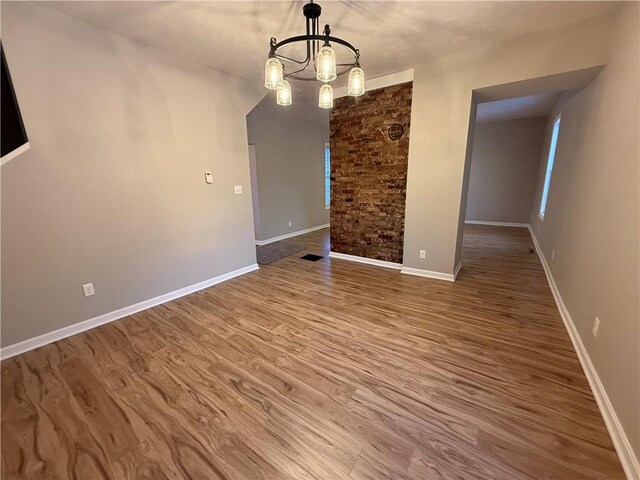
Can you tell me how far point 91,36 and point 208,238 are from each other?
214cm

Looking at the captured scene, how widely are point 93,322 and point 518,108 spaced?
7.88 meters

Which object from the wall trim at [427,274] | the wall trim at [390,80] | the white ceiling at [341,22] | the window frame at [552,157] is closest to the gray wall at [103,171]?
the white ceiling at [341,22]

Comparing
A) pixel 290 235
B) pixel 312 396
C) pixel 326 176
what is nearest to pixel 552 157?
pixel 326 176

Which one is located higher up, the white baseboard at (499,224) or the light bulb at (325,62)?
the light bulb at (325,62)

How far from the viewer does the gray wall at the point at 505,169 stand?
6.55 m

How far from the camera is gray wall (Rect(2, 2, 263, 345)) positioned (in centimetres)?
200

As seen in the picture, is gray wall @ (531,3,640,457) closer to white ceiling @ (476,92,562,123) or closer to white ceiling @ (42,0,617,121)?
white ceiling @ (42,0,617,121)

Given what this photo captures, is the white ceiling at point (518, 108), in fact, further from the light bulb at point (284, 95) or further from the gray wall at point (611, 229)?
the light bulb at point (284, 95)

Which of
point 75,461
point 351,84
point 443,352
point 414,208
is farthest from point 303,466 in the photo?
point 414,208

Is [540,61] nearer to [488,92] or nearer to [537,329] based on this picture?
[488,92]

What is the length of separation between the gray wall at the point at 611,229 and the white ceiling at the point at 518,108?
2.39 metres

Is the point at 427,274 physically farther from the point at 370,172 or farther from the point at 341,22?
the point at 341,22

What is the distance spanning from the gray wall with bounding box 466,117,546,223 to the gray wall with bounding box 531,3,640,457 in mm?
4593

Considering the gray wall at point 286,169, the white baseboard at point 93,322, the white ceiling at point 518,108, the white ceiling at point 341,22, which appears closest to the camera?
the white ceiling at point 341,22
